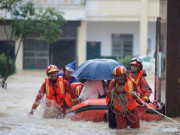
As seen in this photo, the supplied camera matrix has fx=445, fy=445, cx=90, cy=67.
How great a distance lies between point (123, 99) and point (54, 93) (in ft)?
7.83

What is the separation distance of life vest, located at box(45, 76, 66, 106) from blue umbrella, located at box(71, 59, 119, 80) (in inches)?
23.6

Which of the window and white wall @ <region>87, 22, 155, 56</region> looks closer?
white wall @ <region>87, 22, 155, 56</region>

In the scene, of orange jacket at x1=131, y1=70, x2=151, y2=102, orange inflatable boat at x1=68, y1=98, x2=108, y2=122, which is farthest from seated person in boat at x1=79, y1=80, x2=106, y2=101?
orange jacket at x1=131, y1=70, x2=151, y2=102

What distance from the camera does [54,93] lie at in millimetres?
10203

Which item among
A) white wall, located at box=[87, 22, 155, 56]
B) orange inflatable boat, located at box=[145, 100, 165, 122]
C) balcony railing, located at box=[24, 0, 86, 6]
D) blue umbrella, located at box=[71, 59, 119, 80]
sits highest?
balcony railing, located at box=[24, 0, 86, 6]

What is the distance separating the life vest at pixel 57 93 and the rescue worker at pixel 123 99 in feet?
6.48

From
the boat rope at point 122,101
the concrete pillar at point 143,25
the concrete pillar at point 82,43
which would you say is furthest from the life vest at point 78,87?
the concrete pillar at point 143,25

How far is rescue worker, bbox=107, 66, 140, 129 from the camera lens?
27.2 ft

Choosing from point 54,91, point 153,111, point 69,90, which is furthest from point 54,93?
point 153,111

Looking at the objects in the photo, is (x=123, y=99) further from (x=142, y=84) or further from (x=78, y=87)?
(x=78, y=87)

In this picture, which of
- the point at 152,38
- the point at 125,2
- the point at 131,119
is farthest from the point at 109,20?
the point at 131,119

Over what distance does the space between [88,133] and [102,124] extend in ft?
2.72

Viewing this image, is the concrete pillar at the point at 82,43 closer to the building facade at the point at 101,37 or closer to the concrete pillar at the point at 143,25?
Answer: the building facade at the point at 101,37

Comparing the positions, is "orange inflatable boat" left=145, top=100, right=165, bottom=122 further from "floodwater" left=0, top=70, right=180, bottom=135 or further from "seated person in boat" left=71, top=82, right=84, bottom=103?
"seated person in boat" left=71, top=82, right=84, bottom=103
